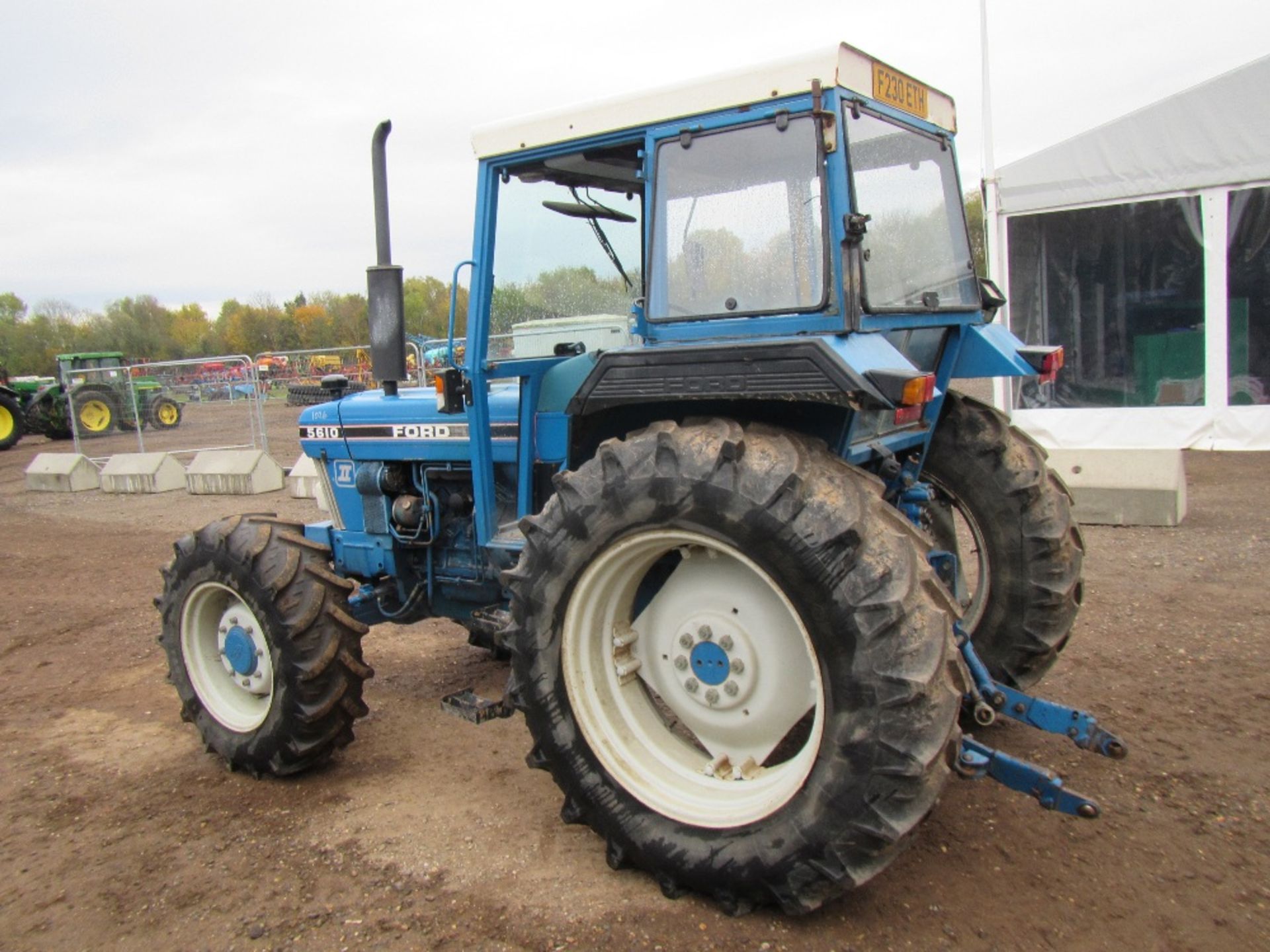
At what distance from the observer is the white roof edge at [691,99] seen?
2861mm

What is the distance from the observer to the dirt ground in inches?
107

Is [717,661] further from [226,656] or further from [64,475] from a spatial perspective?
[64,475]

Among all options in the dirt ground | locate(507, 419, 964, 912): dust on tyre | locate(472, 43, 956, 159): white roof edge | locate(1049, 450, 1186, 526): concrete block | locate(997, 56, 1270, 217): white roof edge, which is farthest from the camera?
locate(997, 56, 1270, 217): white roof edge

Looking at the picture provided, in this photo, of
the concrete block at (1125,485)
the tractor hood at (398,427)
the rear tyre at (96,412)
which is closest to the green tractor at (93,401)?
the rear tyre at (96,412)

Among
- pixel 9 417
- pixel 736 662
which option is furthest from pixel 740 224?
pixel 9 417

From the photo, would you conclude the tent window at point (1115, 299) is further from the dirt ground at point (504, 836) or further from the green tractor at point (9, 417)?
the green tractor at point (9, 417)

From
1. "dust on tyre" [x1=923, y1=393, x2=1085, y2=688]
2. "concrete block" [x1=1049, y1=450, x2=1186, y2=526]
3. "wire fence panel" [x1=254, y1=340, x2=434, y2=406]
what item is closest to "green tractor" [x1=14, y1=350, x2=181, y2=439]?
"wire fence panel" [x1=254, y1=340, x2=434, y2=406]

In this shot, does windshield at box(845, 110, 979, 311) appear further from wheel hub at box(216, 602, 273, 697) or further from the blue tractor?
wheel hub at box(216, 602, 273, 697)

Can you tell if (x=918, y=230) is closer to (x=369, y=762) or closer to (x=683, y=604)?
(x=683, y=604)

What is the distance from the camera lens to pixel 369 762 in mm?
4016

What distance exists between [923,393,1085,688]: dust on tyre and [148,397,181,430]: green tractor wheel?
61.6ft

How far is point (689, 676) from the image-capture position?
10.00 feet

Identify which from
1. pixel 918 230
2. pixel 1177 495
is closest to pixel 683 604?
pixel 918 230

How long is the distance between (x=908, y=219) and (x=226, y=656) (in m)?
3.24
